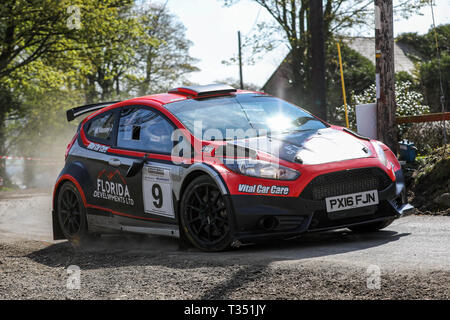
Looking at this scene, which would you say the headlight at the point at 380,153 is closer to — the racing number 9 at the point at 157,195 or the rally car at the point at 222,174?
the rally car at the point at 222,174

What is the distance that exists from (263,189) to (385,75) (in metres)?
5.04

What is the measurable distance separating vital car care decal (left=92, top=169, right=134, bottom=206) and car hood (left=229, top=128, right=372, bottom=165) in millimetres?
1441

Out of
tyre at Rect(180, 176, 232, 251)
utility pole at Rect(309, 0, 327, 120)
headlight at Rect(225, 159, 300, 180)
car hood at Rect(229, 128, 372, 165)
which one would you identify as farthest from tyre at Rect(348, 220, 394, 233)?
utility pole at Rect(309, 0, 327, 120)

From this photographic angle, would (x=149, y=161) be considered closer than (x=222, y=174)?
No

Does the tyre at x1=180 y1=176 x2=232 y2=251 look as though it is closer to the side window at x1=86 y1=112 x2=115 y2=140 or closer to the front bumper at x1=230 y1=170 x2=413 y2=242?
the front bumper at x1=230 y1=170 x2=413 y2=242

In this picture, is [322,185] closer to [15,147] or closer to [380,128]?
[380,128]

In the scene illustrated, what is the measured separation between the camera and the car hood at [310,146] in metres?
5.68

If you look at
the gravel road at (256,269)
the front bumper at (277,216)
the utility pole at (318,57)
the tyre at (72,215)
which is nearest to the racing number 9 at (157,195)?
the gravel road at (256,269)

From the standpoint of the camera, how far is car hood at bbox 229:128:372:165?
5.68 m

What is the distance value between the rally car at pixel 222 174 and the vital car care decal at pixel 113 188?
1cm

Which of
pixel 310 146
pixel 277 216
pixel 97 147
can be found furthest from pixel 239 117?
pixel 97 147

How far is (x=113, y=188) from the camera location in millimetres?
6895

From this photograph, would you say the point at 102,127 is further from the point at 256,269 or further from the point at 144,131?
the point at 256,269

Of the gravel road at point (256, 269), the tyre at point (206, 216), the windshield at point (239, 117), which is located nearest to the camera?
the gravel road at point (256, 269)
